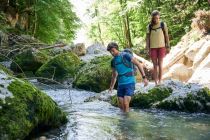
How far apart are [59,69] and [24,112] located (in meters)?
8.95

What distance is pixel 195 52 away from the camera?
18.1 meters

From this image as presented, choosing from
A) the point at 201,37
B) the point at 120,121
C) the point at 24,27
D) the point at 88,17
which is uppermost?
the point at 88,17

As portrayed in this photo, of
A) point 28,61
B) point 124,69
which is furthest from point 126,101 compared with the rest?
point 28,61

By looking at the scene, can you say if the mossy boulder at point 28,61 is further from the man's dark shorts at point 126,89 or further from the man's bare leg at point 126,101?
the man's dark shorts at point 126,89

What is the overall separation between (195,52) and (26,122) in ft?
46.3

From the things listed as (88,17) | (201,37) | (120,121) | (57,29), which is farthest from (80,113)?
(88,17)

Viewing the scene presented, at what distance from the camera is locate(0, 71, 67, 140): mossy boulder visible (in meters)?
4.89

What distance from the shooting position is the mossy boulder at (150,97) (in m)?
8.79

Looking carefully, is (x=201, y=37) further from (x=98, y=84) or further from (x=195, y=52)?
(x=98, y=84)

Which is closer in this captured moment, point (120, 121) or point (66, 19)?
point (120, 121)

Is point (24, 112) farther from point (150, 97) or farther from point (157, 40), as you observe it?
point (157, 40)

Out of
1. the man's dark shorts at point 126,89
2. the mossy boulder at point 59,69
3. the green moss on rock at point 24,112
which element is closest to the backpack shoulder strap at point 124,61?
the man's dark shorts at point 126,89

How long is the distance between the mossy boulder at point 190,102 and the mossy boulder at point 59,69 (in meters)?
6.03

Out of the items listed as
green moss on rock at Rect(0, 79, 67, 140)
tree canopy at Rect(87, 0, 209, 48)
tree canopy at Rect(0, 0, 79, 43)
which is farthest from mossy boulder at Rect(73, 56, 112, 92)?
tree canopy at Rect(87, 0, 209, 48)
